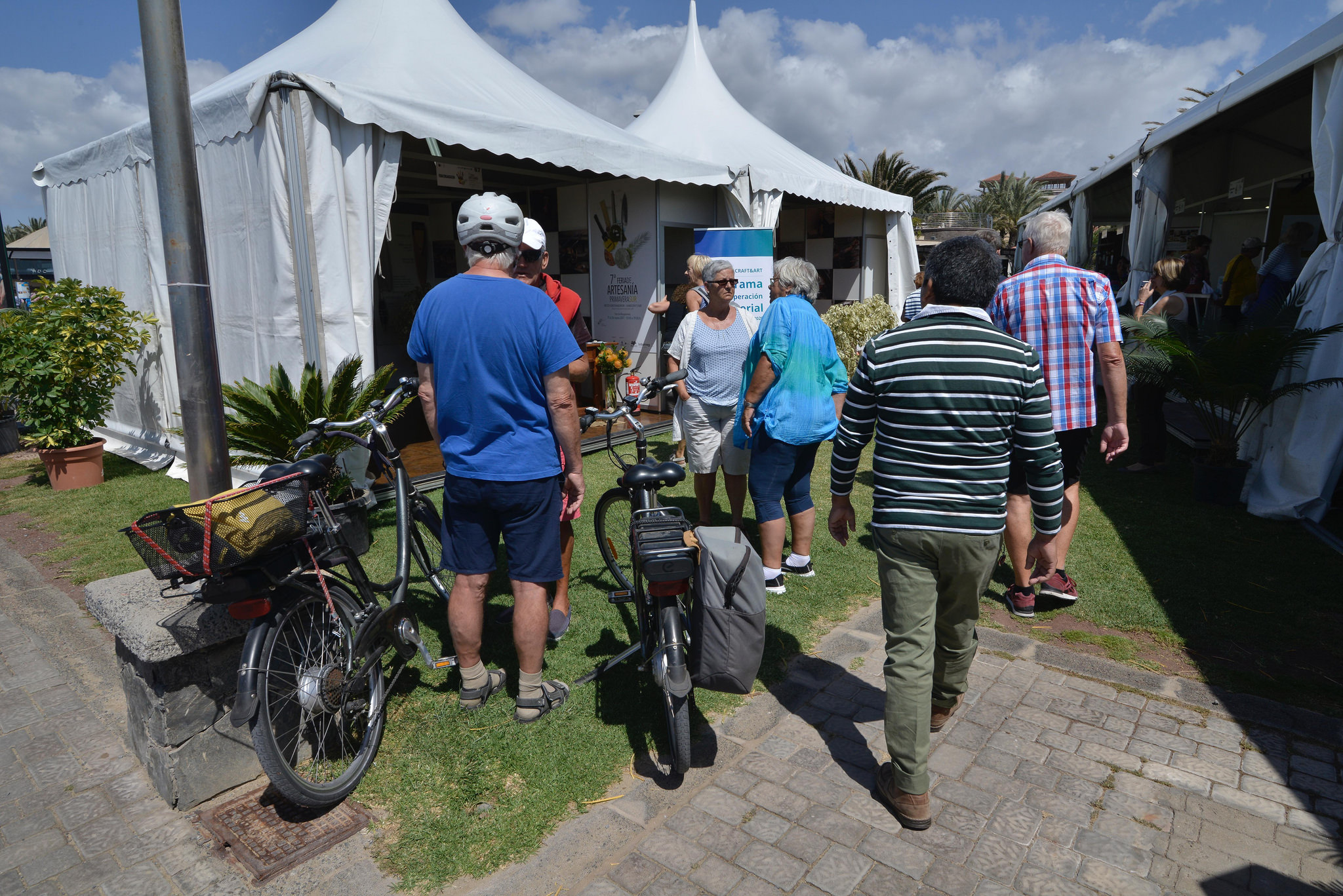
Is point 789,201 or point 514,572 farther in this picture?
point 789,201

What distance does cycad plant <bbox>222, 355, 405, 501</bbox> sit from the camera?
14.9 ft

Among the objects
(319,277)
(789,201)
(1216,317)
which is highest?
(789,201)

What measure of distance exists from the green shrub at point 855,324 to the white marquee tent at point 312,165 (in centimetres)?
343

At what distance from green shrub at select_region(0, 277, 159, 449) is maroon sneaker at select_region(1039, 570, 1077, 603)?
26.0 ft

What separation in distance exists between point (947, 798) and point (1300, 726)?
154 cm

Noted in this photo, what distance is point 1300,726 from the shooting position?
293cm

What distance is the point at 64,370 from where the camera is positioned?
673 cm

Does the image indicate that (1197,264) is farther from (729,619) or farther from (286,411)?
(286,411)

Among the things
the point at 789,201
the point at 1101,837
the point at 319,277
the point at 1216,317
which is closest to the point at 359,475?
the point at 319,277

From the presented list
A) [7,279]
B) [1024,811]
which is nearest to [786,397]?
[1024,811]

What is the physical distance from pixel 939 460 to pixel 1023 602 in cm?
211

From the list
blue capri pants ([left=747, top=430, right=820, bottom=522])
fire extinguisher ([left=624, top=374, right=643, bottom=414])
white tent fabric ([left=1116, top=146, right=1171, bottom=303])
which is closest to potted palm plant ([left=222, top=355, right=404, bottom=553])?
fire extinguisher ([left=624, top=374, right=643, bottom=414])

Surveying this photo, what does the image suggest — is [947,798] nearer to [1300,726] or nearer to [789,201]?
[1300,726]

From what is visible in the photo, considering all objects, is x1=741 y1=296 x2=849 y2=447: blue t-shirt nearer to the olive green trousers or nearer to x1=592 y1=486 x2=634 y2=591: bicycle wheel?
x1=592 y1=486 x2=634 y2=591: bicycle wheel
